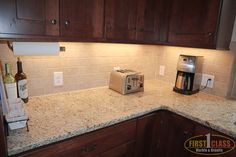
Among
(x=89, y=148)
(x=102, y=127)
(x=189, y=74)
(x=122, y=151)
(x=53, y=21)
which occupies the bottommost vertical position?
(x=122, y=151)

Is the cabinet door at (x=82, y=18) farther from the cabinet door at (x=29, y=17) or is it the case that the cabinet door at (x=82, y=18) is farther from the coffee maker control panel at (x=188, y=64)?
the coffee maker control panel at (x=188, y=64)

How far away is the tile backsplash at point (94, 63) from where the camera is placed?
1.40 m

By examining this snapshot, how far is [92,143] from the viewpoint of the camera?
3.56ft

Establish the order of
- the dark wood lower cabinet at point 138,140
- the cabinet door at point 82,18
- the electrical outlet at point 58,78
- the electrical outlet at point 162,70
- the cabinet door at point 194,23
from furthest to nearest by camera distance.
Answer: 1. the electrical outlet at point 162,70
2. the electrical outlet at point 58,78
3. the cabinet door at point 194,23
4. the cabinet door at point 82,18
5. the dark wood lower cabinet at point 138,140

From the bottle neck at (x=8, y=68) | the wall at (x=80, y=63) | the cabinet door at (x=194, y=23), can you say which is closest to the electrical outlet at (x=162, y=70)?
the wall at (x=80, y=63)

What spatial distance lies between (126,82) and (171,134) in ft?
1.77

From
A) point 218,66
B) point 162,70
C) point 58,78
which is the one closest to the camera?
point 58,78

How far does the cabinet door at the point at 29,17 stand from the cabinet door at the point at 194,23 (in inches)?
38.6

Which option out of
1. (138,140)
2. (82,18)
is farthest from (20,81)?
(138,140)

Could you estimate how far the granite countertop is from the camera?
3.06 feet

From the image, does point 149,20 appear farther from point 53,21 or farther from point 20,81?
point 20,81

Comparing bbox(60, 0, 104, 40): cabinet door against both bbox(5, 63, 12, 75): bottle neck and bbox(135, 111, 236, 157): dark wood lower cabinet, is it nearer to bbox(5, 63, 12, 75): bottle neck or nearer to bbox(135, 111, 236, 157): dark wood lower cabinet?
bbox(5, 63, 12, 75): bottle neck

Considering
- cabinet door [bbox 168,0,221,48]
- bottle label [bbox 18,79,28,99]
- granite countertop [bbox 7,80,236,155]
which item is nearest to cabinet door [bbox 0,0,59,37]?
bottle label [bbox 18,79,28,99]

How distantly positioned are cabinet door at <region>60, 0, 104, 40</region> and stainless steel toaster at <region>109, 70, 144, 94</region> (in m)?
0.45
